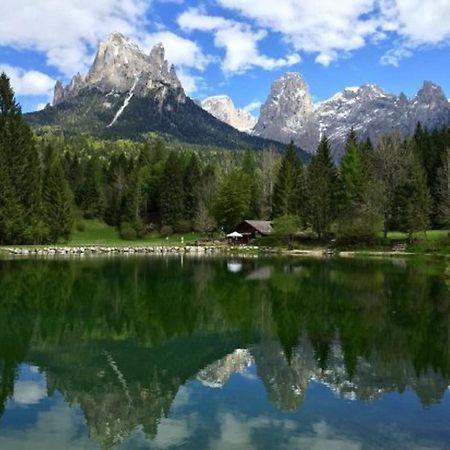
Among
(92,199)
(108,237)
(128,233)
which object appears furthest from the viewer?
(92,199)

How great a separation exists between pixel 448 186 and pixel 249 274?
36.4 m

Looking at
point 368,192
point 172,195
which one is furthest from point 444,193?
point 172,195

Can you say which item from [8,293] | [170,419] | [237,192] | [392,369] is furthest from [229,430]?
[237,192]

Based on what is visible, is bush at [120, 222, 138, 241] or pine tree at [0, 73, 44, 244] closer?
pine tree at [0, 73, 44, 244]

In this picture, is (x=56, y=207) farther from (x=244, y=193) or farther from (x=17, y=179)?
(x=244, y=193)

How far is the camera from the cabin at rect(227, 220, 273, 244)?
86375mm

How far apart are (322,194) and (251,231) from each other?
15289mm

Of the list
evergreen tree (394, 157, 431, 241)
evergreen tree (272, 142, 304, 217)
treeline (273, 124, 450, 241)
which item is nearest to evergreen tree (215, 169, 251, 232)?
evergreen tree (272, 142, 304, 217)

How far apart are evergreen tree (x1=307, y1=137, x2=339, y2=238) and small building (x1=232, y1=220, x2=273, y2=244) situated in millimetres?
10603

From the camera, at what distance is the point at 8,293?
97.1ft

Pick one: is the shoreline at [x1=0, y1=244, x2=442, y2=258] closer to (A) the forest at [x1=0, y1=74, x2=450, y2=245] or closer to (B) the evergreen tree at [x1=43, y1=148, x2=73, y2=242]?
(A) the forest at [x1=0, y1=74, x2=450, y2=245]

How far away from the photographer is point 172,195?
103 meters

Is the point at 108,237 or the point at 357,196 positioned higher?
the point at 357,196

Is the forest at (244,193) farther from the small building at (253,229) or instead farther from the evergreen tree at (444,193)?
the small building at (253,229)
